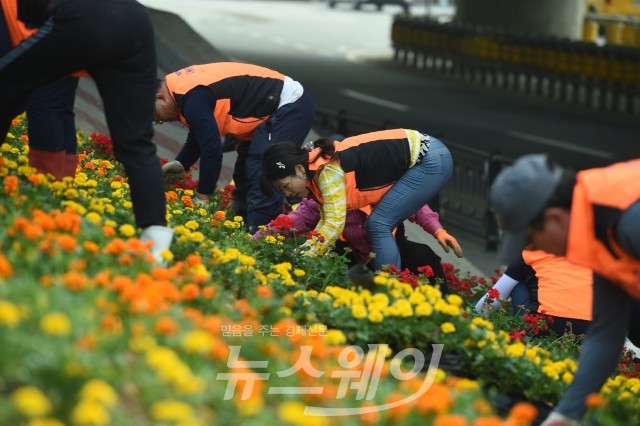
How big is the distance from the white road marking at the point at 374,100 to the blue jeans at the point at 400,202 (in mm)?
→ 16550

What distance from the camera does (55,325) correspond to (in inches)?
133

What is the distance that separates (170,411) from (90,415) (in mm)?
230

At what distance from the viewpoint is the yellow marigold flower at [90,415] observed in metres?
3.09

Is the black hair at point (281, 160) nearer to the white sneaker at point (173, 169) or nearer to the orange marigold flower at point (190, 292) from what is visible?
the white sneaker at point (173, 169)

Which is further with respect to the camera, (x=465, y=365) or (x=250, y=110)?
(x=250, y=110)

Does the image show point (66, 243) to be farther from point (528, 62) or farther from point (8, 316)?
point (528, 62)

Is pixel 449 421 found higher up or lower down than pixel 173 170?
higher up

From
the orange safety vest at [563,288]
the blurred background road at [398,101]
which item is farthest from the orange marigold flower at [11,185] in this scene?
the blurred background road at [398,101]

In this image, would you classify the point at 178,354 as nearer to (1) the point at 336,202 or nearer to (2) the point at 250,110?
(1) the point at 336,202

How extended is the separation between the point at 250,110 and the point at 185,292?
11.4 feet

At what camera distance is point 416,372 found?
4.90 m

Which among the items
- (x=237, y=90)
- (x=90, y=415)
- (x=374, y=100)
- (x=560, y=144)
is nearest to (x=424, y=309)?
(x=90, y=415)

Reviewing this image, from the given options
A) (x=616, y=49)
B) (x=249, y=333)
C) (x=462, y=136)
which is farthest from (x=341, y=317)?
(x=616, y=49)

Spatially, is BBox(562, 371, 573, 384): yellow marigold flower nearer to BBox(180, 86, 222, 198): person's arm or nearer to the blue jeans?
the blue jeans
